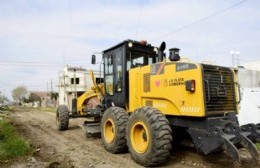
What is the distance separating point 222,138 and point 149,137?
1556 mm

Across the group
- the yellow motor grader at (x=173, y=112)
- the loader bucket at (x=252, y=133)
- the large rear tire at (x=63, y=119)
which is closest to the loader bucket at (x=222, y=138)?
the yellow motor grader at (x=173, y=112)

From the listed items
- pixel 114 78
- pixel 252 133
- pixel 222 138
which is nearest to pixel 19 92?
pixel 114 78

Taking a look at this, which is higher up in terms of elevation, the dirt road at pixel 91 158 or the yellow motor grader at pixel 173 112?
the yellow motor grader at pixel 173 112

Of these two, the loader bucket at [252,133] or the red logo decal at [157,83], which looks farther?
the red logo decal at [157,83]

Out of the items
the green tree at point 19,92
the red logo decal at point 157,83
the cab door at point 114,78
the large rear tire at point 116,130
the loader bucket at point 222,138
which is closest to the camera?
the loader bucket at point 222,138

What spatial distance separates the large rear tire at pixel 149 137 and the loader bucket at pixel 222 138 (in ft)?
2.17

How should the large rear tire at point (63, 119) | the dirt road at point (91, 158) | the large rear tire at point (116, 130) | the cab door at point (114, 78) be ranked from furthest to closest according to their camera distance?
the large rear tire at point (63, 119) < the cab door at point (114, 78) < the large rear tire at point (116, 130) < the dirt road at point (91, 158)

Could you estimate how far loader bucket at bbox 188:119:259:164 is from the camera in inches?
232

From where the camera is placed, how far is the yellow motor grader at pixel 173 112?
20.5 ft

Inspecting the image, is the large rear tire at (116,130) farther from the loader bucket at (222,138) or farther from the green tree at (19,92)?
the green tree at (19,92)

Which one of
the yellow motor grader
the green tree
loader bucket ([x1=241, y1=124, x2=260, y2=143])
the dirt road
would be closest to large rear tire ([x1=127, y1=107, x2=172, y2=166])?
the yellow motor grader

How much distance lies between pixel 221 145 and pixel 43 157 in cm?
440

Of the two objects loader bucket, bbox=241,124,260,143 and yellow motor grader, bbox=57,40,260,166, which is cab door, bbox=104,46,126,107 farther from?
loader bucket, bbox=241,124,260,143

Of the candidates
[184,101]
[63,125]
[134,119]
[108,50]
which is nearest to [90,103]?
[63,125]
